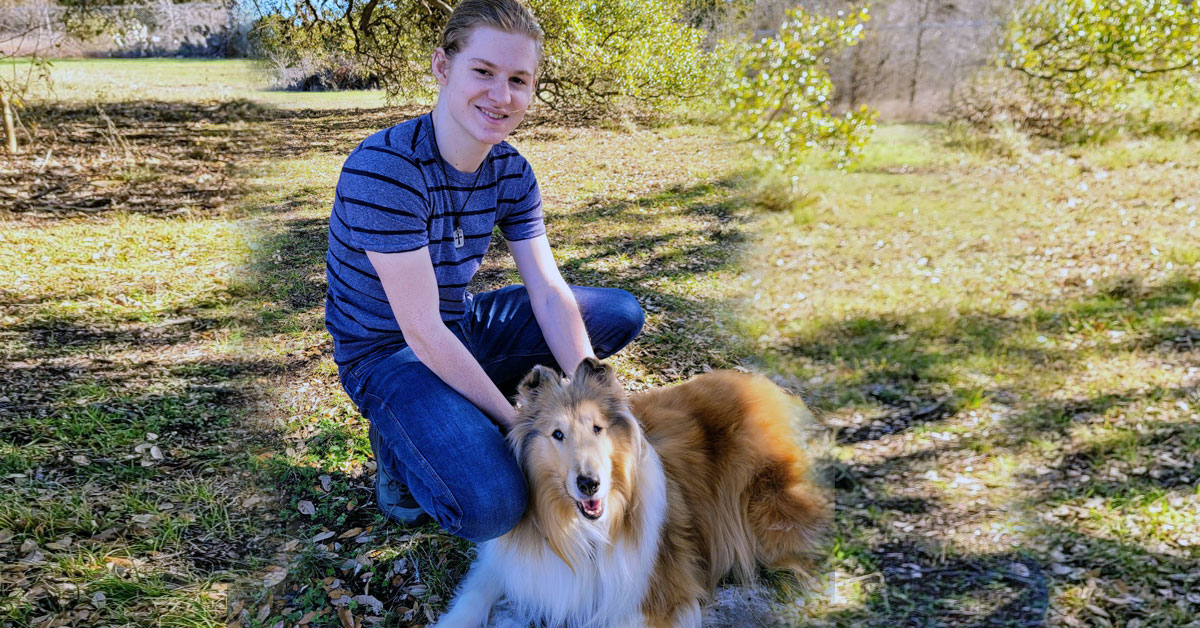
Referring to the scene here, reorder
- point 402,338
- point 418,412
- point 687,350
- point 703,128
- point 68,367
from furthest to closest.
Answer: point 687,350 → point 68,367 → point 703,128 → point 402,338 → point 418,412

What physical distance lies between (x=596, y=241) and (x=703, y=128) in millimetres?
2327

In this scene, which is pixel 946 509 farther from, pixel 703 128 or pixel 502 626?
pixel 703 128

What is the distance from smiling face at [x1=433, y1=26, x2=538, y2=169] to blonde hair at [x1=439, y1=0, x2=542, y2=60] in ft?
0.06

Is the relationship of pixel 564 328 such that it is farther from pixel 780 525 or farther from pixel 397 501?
pixel 780 525

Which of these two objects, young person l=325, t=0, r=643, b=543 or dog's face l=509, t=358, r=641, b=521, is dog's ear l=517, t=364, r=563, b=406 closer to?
dog's face l=509, t=358, r=641, b=521

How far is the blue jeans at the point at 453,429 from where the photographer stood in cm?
229

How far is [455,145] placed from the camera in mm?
2531

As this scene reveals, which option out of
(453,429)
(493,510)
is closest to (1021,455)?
(493,510)

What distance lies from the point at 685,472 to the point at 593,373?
1.86 feet

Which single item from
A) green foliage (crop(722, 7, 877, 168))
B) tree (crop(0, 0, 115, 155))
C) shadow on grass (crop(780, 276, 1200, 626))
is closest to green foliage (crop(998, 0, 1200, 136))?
green foliage (crop(722, 7, 877, 168))

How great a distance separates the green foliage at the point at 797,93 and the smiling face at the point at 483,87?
71cm

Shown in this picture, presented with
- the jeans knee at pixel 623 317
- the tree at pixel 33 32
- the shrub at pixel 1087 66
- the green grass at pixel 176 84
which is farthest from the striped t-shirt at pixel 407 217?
the tree at pixel 33 32

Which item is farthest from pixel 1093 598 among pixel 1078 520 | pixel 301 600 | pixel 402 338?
pixel 301 600

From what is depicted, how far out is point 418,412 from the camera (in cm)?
243
